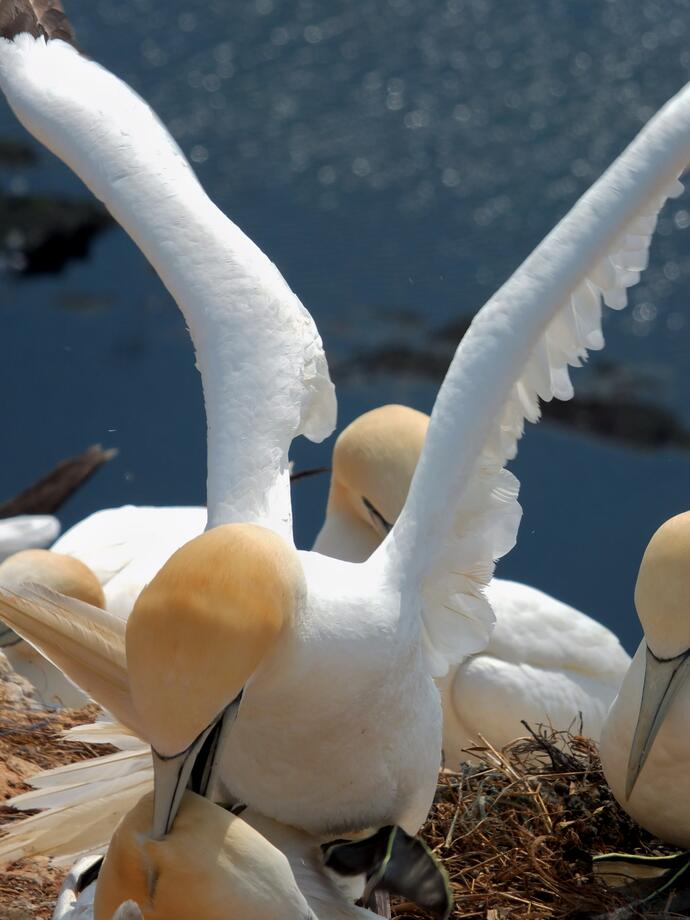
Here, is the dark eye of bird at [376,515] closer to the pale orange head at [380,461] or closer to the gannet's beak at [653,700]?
the pale orange head at [380,461]

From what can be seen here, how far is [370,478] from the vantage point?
6.06m

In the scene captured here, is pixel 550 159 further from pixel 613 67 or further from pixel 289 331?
pixel 289 331

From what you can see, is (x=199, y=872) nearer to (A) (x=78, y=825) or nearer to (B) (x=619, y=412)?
(A) (x=78, y=825)

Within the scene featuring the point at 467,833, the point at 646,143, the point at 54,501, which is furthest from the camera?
the point at 54,501

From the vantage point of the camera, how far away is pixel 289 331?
4379 millimetres

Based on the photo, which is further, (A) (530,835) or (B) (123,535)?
(B) (123,535)

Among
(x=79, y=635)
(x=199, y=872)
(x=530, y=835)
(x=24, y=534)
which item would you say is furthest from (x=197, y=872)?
(x=24, y=534)

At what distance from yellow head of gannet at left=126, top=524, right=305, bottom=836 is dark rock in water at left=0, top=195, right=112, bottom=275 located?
303 inches

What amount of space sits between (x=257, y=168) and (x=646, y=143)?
22.0ft

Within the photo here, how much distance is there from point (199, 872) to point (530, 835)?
1369 millimetres

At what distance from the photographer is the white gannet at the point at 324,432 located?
145 inches

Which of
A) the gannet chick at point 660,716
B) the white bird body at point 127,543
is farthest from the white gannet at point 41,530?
the gannet chick at point 660,716

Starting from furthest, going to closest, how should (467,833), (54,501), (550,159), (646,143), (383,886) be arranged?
1. (550,159)
2. (54,501)
3. (467,833)
4. (646,143)
5. (383,886)

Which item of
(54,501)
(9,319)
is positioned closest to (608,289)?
(54,501)
